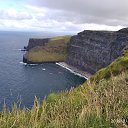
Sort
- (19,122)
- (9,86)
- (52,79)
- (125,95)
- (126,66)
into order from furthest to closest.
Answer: (52,79) < (9,86) < (126,66) < (125,95) < (19,122)

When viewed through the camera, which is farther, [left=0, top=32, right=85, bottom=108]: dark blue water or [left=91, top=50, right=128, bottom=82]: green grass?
[left=0, top=32, right=85, bottom=108]: dark blue water

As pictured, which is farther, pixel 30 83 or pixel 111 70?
pixel 30 83

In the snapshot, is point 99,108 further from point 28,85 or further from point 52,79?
point 52,79

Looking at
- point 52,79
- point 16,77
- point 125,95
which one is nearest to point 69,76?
point 52,79

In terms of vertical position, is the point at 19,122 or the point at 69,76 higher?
the point at 19,122

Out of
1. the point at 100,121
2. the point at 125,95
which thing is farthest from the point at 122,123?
the point at 125,95

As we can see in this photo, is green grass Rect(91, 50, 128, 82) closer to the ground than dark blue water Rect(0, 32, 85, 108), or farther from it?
farther from it

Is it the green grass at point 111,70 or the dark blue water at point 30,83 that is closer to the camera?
the green grass at point 111,70

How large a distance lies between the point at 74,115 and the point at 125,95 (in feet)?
8.18

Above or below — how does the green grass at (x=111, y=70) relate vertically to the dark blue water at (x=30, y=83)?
above

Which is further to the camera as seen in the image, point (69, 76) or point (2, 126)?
point (69, 76)

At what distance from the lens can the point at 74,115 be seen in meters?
9.41

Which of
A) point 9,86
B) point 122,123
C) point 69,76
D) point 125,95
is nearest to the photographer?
point 122,123

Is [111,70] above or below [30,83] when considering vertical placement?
above
